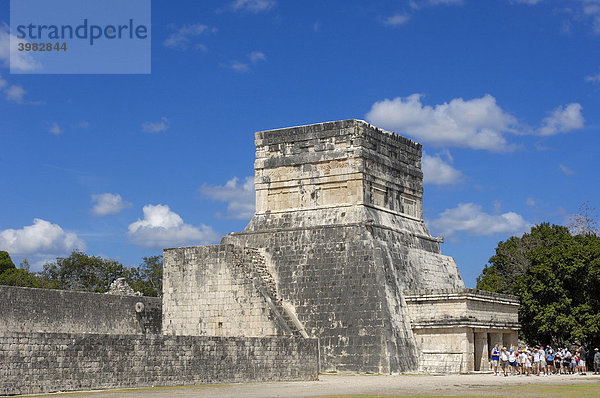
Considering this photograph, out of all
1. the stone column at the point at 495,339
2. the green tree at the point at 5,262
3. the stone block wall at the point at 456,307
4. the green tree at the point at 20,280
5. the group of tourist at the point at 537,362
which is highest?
the green tree at the point at 5,262

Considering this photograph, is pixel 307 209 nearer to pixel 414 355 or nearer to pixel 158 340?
pixel 414 355

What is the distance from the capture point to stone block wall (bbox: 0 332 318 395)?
14.9m

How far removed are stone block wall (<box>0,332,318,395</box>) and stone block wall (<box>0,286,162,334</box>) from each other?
6.66 metres

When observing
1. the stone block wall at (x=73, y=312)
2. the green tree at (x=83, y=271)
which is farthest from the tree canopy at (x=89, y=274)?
the stone block wall at (x=73, y=312)

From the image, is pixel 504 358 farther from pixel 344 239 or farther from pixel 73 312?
pixel 73 312

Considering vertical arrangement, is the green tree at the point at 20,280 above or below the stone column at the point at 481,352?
above

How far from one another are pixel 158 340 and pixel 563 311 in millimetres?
17152

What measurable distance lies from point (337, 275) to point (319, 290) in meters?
0.67

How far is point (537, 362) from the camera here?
2497cm

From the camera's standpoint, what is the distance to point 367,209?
83.5 feet

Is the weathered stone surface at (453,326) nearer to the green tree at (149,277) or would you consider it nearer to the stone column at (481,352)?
the stone column at (481,352)

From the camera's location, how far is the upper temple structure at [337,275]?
23.3 metres

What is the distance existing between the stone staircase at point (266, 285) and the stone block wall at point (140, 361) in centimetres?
234

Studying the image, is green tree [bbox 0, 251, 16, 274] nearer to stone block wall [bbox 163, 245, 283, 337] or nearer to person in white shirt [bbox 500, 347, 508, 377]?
stone block wall [bbox 163, 245, 283, 337]
